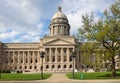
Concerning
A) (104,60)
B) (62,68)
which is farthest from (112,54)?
(62,68)

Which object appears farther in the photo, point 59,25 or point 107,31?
point 59,25

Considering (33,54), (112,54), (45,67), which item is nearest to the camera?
(112,54)

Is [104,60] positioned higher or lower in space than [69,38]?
lower

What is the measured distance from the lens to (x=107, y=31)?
4691cm

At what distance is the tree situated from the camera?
47.1 m

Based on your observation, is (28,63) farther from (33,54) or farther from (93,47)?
(93,47)

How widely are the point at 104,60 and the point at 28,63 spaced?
80.4 metres

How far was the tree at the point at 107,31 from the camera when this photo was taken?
47.1 m

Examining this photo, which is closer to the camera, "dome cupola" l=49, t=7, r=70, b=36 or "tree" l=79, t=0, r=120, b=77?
"tree" l=79, t=0, r=120, b=77

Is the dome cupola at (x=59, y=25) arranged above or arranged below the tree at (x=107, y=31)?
above

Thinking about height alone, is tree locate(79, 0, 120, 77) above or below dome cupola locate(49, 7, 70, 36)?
below

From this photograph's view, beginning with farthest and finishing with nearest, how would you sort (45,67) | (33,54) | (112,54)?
(33,54), (45,67), (112,54)

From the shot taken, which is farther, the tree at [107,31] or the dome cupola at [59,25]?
the dome cupola at [59,25]

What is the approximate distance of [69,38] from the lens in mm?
114875
